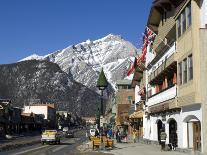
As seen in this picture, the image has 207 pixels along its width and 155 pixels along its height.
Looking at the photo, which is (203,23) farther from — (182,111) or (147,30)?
(147,30)

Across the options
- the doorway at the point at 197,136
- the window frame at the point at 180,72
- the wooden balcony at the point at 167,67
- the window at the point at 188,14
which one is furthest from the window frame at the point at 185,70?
the wooden balcony at the point at 167,67

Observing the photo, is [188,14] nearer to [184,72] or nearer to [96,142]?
[184,72]

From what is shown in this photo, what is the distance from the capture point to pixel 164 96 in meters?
42.3

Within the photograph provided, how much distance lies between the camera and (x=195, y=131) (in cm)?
3166

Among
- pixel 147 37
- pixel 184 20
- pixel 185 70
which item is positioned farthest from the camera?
pixel 147 37

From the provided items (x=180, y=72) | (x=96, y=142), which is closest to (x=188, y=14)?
(x=180, y=72)

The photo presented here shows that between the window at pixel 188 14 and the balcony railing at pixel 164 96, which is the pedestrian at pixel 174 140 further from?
the window at pixel 188 14

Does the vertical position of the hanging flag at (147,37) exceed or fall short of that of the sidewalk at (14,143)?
it exceeds it

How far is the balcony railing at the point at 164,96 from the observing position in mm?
36969

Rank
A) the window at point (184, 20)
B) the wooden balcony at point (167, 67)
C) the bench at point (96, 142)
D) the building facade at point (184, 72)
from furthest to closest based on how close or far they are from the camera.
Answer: the bench at point (96, 142), the wooden balcony at point (167, 67), the window at point (184, 20), the building facade at point (184, 72)

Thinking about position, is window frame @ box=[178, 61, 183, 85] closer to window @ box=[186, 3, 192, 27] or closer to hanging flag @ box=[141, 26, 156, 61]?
window @ box=[186, 3, 192, 27]

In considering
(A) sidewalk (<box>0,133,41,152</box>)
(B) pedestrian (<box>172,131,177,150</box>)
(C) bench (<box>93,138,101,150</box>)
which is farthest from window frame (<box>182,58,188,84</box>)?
(A) sidewalk (<box>0,133,41,152</box>)

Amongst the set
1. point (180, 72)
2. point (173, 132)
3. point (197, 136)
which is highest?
point (180, 72)

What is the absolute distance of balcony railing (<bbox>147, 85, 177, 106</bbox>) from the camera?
37.0 metres
